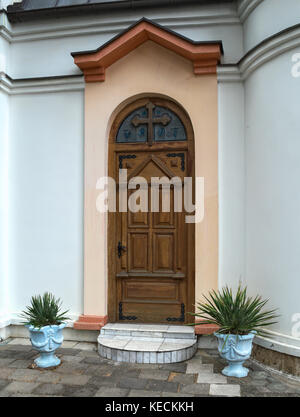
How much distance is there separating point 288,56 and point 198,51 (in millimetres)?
1224

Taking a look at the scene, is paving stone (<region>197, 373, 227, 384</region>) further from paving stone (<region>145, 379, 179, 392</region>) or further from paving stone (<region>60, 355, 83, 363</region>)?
paving stone (<region>60, 355, 83, 363</region>)

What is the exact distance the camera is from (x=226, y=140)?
569 centimetres


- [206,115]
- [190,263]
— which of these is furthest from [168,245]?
[206,115]

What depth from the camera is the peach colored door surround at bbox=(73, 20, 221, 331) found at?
5645 mm

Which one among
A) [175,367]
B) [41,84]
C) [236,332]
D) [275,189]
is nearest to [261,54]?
[275,189]

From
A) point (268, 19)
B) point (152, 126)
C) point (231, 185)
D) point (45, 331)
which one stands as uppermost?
point (268, 19)

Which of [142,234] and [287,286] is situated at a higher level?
[142,234]

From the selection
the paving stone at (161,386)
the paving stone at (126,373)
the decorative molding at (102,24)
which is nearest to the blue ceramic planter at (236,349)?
the paving stone at (161,386)

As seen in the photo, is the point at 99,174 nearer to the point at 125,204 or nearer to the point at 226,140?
the point at 125,204

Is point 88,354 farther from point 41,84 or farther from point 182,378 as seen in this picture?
point 41,84

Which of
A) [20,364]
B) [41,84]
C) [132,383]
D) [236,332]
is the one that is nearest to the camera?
[132,383]

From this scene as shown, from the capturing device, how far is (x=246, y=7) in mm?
5484

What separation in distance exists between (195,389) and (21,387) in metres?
1.85

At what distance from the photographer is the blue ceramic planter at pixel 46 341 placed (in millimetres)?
4922
